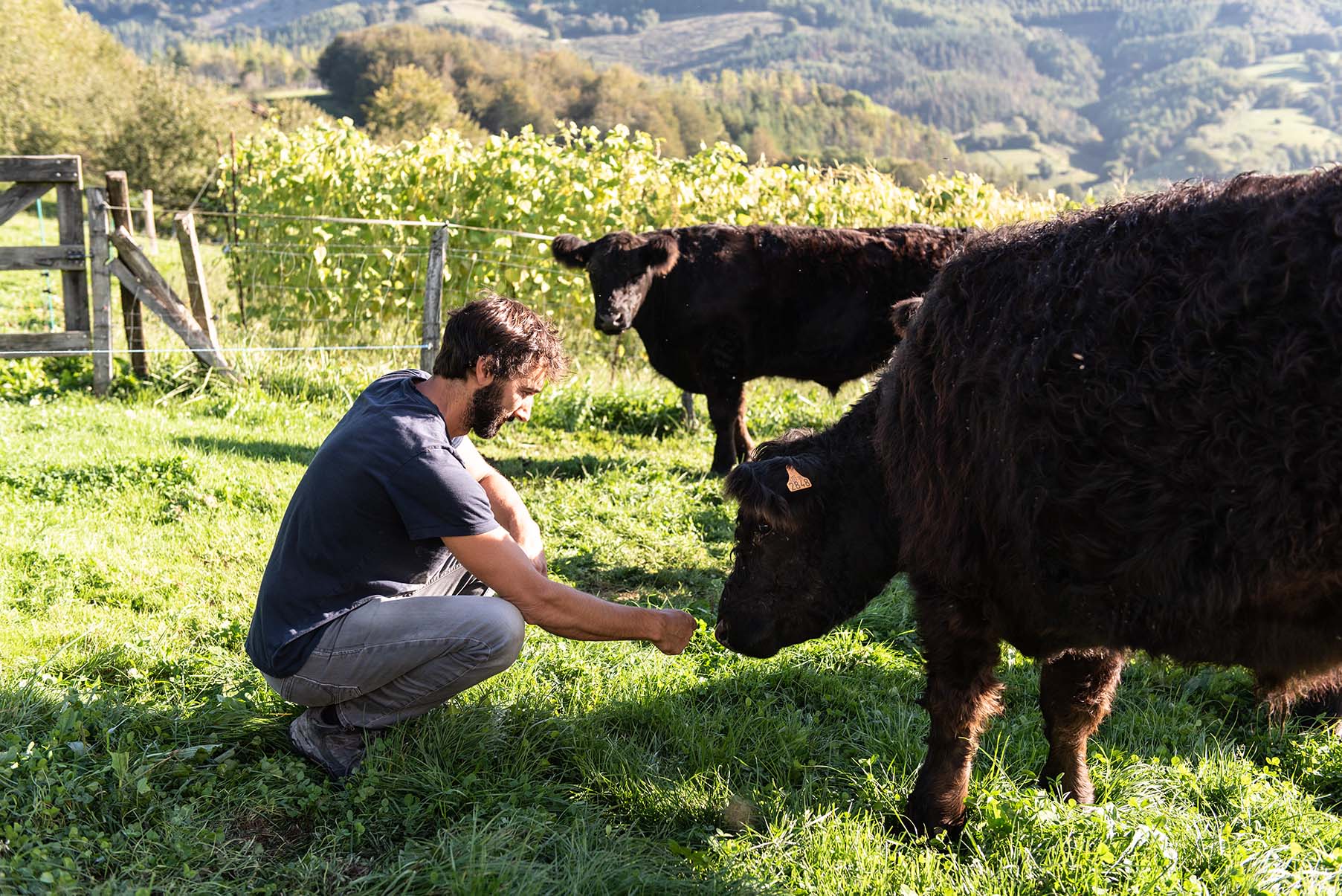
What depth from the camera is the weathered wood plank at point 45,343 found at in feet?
30.0

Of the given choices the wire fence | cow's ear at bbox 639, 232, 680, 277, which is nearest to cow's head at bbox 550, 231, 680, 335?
cow's ear at bbox 639, 232, 680, 277

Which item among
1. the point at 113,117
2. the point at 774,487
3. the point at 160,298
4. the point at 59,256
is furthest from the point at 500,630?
the point at 113,117

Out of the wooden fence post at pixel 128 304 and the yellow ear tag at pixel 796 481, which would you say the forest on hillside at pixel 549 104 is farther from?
the yellow ear tag at pixel 796 481

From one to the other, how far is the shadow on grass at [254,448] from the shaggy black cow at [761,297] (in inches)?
105

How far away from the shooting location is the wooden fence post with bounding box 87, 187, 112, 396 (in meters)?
9.00

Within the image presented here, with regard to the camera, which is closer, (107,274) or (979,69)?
(107,274)

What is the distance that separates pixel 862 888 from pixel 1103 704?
1.22 metres

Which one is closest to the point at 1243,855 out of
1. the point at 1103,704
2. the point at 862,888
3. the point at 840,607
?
the point at 1103,704

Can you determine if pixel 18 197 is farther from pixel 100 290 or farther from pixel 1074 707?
pixel 1074 707

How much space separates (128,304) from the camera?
9430mm

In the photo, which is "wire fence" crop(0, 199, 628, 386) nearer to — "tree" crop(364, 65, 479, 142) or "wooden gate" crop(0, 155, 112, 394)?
"wooden gate" crop(0, 155, 112, 394)

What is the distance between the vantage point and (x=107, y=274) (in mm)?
9180

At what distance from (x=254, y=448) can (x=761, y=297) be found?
4.23m

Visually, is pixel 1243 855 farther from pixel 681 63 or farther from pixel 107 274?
pixel 681 63
